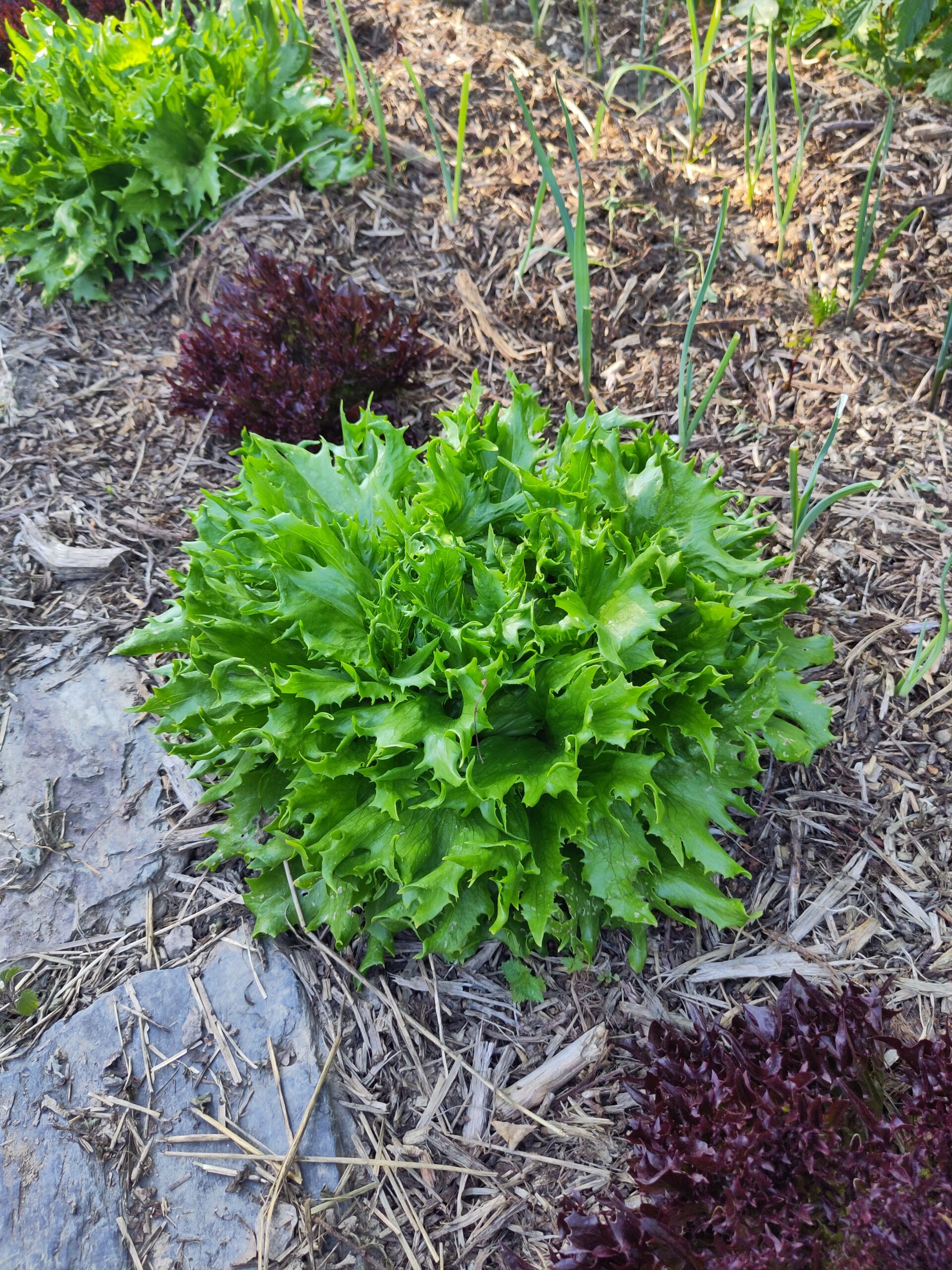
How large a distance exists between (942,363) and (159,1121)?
3.53m

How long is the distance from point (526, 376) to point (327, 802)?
7.52 feet

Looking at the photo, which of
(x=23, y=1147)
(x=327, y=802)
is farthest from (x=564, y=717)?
(x=23, y=1147)

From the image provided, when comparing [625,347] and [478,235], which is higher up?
[478,235]

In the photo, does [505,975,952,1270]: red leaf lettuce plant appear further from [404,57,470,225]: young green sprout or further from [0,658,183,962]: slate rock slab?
[404,57,470,225]: young green sprout

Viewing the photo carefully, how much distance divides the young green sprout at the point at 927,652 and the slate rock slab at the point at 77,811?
2383mm

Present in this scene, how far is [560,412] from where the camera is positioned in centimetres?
371

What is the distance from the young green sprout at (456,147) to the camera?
366cm

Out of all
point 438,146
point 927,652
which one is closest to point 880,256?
point 927,652

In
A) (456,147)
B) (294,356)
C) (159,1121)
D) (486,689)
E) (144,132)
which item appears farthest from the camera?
(456,147)

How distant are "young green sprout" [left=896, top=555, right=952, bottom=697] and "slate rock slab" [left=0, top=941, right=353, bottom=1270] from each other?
2076 mm

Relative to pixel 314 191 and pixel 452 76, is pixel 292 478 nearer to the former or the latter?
pixel 314 191

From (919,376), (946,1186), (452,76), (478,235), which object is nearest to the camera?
(946,1186)

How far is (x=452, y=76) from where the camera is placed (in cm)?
463

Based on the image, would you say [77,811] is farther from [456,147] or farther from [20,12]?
[20,12]
